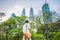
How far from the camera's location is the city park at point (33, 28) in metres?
4.00

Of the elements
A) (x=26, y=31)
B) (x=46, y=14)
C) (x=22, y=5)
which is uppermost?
(x=22, y=5)

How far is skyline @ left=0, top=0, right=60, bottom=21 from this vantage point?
4.08m

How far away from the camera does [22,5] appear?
4.11 metres

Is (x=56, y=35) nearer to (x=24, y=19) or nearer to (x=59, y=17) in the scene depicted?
(x=59, y=17)

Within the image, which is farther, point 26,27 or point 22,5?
point 22,5

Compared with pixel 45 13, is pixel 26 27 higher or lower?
lower

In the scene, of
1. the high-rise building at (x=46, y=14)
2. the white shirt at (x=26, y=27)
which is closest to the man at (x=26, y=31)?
the white shirt at (x=26, y=27)

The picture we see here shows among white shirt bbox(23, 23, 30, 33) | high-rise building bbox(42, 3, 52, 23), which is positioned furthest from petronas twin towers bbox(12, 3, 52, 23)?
white shirt bbox(23, 23, 30, 33)

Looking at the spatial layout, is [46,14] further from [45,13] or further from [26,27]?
[26,27]

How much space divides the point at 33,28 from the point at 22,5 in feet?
1.43

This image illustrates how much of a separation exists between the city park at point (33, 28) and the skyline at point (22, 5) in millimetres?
68

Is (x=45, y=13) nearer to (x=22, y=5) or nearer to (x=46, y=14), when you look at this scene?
(x=46, y=14)

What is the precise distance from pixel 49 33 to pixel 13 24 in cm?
61

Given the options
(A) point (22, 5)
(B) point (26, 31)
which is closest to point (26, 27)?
(B) point (26, 31)
